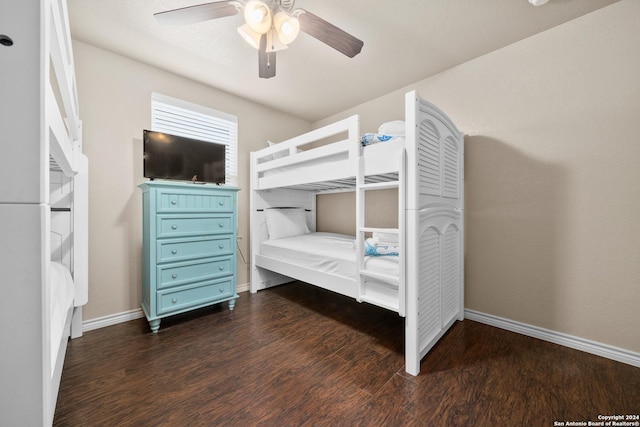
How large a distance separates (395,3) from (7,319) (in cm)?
234

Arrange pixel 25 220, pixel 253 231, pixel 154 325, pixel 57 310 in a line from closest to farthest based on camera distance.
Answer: pixel 25 220 → pixel 57 310 → pixel 154 325 → pixel 253 231

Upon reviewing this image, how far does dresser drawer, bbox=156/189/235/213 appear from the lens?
2.09m

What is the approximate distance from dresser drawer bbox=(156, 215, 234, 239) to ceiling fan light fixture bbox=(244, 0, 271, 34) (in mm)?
1595

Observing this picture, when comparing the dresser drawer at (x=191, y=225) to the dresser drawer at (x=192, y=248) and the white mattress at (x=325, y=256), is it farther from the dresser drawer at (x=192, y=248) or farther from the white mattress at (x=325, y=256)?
the white mattress at (x=325, y=256)

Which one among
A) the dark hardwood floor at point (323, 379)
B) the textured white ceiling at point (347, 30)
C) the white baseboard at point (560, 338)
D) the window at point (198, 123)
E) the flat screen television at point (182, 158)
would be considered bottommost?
the dark hardwood floor at point (323, 379)

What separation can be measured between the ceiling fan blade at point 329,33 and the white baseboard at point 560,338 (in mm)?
2471

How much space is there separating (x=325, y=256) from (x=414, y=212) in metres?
0.92

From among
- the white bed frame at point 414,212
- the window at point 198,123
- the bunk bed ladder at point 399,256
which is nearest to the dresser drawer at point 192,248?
the white bed frame at point 414,212

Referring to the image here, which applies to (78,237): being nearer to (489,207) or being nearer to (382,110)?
(382,110)

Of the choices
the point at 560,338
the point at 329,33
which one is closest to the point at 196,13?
the point at 329,33

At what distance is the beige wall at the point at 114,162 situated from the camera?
2.14 metres

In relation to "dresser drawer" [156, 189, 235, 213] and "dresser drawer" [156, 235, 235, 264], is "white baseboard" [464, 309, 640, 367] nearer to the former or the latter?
"dresser drawer" [156, 235, 235, 264]

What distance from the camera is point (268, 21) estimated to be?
1485 millimetres

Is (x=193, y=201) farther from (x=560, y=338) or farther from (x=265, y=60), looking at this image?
(x=560, y=338)
